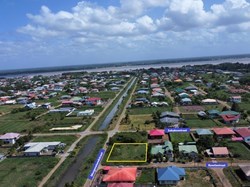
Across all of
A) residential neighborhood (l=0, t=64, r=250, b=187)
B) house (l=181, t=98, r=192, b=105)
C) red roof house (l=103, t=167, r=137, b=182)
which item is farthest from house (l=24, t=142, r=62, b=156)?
house (l=181, t=98, r=192, b=105)

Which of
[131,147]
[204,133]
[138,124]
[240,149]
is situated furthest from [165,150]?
[138,124]

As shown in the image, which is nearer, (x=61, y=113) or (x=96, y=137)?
(x=96, y=137)

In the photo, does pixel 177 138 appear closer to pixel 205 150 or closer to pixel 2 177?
pixel 205 150

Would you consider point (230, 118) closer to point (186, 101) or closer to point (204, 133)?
point (204, 133)

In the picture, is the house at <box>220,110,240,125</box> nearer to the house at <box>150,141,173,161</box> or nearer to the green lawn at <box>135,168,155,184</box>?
the house at <box>150,141,173,161</box>

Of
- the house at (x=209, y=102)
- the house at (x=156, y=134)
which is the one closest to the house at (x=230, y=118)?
the house at (x=156, y=134)

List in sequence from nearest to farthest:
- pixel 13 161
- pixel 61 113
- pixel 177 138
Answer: pixel 13 161 → pixel 177 138 → pixel 61 113

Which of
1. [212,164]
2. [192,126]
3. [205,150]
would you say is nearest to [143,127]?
[192,126]

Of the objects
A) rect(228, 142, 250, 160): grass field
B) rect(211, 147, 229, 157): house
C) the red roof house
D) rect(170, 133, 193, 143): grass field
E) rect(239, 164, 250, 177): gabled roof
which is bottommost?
rect(228, 142, 250, 160): grass field
